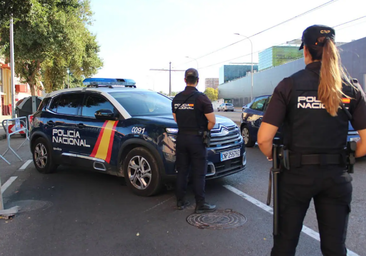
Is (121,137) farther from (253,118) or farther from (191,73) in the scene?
(253,118)

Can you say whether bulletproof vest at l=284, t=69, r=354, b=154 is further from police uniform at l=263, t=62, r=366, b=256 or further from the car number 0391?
the car number 0391

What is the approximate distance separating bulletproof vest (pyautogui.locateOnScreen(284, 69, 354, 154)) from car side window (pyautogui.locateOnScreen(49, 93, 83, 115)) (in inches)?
185

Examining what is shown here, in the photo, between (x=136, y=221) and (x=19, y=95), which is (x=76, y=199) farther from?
(x=19, y=95)

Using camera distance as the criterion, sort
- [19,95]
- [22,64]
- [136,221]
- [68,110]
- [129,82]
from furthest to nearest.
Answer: [19,95] → [22,64] → [129,82] → [68,110] → [136,221]

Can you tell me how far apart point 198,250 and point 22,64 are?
2822cm

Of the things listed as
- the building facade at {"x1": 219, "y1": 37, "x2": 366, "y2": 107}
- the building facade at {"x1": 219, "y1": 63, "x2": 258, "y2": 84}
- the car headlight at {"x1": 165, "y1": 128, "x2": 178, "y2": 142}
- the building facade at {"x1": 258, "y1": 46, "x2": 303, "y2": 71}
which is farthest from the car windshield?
→ the building facade at {"x1": 219, "y1": 63, "x2": 258, "y2": 84}

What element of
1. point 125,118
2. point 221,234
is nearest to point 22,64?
point 125,118

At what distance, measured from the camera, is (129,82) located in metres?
7.01

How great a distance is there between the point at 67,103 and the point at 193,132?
3285mm

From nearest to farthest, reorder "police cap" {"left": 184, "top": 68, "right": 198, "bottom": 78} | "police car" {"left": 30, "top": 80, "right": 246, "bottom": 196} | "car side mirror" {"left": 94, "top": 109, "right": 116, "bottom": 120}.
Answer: "police cap" {"left": 184, "top": 68, "right": 198, "bottom": 78} → "police car" {"left": 30, "top": 80, "right": 246, "bottom": 196} → "car side mirror" {"left": 94, "top": 109, "right": 116, "bottom": 120}

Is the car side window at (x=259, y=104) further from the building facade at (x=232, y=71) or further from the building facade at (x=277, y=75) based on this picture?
the building facade at (x=232, y=71)

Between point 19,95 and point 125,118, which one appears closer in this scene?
point 125,118

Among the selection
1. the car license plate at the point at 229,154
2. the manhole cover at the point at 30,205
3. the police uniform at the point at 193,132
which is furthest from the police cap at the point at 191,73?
the manhole cover at the point at 30,205

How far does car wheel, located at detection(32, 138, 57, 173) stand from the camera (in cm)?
638
